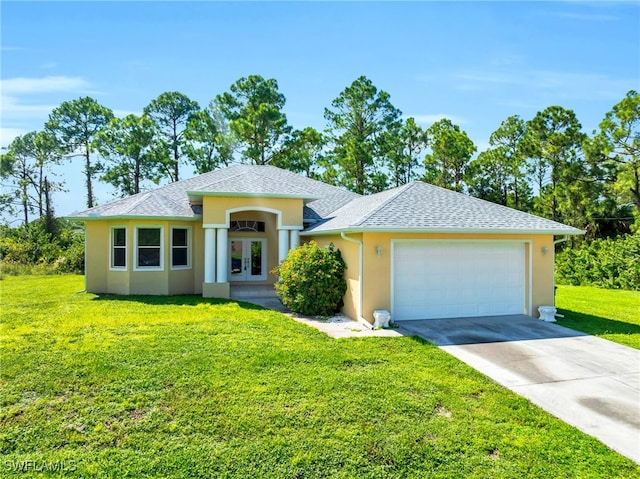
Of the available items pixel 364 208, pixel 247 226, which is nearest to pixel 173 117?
pixel 247 226

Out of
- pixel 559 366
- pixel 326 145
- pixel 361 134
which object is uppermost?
pixel 361 134

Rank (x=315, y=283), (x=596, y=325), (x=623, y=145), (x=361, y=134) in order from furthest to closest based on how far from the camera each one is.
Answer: (x=361, y=134)
(x=623, y=145)
(x=315, y=283)
(x=596, y=325)

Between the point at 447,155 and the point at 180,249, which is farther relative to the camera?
the point at 447,155

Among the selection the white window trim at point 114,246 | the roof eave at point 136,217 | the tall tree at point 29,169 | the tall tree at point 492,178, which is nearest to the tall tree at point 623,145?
the tall tree at point 492,178

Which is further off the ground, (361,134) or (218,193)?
(361,134)

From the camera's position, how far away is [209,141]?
31.6 m

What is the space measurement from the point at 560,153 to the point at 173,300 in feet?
89.6

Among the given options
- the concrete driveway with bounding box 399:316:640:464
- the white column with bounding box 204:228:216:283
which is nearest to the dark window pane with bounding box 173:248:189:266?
the white column with bounding box 204:228:216:283

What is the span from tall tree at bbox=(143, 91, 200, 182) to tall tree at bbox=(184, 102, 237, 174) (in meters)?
2.34

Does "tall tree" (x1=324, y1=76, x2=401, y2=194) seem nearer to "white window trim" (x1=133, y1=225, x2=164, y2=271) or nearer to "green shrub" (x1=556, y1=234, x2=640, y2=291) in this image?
"green shrub" (x1=556, y1=234, x2=640, y2=291)

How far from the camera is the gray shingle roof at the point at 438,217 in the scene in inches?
403

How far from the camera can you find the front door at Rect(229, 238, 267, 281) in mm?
17438

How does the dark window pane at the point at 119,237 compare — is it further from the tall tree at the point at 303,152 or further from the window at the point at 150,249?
the tall tree at the point at 303,152

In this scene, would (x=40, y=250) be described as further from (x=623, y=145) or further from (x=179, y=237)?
(x=623, y=145)
